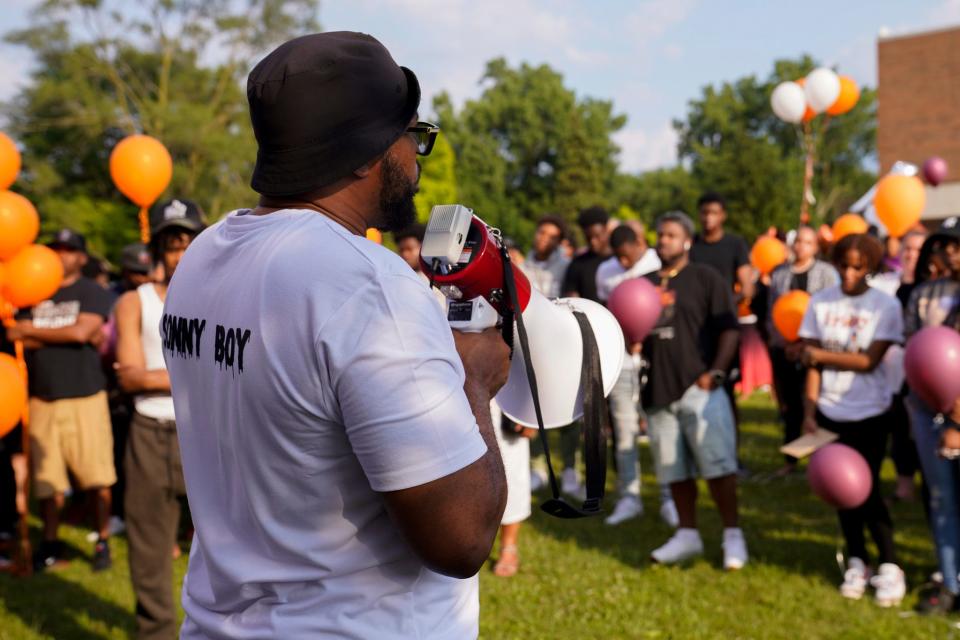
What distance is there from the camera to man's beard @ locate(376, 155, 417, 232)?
1502 mm

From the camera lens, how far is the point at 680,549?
5.52 metres

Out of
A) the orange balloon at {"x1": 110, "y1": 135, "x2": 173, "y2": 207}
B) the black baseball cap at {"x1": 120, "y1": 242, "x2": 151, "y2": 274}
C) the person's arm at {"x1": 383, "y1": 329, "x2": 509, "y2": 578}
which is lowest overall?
the person's arm at {"x1": 383, "y1": 329, "x2": 509, "y2": 578}

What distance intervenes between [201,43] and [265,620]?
3418 centimetres

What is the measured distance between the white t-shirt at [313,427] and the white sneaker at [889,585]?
396 centimetres

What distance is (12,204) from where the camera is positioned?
4949 mm

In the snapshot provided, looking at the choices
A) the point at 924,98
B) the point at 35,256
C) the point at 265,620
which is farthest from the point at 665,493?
the point at 924,98

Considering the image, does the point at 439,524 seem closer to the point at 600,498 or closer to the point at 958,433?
the point at 600,498

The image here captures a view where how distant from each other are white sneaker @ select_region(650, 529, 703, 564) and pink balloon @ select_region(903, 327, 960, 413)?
5.84ft

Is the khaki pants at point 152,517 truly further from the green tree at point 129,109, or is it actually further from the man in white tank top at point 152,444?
the green tree at point 129,109

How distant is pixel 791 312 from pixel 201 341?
5.60m

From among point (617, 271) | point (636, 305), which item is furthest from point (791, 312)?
point (636, 305)

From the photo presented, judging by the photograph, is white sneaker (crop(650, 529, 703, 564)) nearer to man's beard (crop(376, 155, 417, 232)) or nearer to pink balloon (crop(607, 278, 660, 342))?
pink balloon (crop(607, 278, 660, 342))

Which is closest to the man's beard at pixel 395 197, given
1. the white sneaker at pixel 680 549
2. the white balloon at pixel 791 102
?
the white sneaker at pixel 680 549

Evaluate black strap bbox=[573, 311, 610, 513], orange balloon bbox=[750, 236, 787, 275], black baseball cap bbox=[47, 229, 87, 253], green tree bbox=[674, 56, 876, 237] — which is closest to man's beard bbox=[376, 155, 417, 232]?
black strap bbox=[573, 311, 610, 513]
